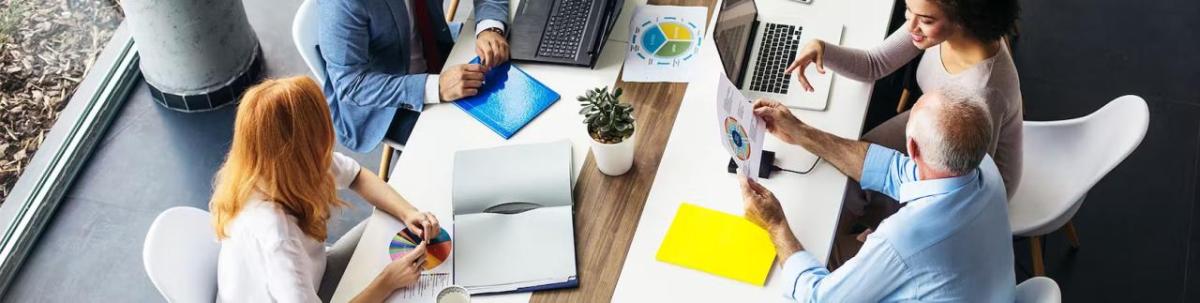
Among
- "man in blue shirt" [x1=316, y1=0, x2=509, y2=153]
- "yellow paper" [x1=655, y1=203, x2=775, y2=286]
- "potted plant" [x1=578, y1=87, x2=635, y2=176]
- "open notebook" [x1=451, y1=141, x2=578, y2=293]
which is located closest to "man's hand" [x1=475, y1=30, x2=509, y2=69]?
→ "man in blue shirt" [x1=316, y1=0, x2=509, y2=153]

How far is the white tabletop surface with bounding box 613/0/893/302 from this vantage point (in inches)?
91.7

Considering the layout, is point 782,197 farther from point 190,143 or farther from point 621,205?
point 190,143

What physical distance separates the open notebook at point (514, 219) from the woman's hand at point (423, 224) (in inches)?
2.0

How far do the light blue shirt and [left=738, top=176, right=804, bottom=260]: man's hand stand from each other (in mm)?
52

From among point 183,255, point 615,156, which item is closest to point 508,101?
point 615,156

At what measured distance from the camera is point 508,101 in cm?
278

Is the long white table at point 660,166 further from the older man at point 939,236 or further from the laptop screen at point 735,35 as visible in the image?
the older man at point 939,236

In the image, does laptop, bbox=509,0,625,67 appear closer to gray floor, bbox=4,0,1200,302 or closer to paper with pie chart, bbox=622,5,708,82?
paper with pie chart, bbox=622,5,708,82

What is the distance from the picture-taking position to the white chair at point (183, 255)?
7.51 feet

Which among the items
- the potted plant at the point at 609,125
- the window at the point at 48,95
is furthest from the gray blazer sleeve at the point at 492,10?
the window at the point at 48,95

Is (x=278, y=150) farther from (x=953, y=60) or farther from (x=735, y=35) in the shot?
(x=953, y=60)

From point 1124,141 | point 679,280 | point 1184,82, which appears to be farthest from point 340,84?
point 1184,82

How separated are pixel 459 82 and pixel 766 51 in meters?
0.82

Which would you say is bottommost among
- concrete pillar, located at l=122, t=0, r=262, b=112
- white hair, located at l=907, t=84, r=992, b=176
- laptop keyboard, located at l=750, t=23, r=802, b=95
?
concrete pillar, located at l=122, t=0, r=262, b=112
